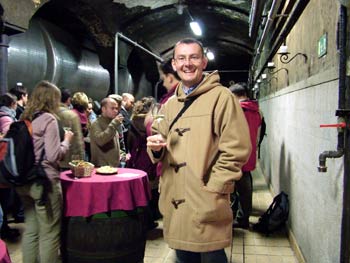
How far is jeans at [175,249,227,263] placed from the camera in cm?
205

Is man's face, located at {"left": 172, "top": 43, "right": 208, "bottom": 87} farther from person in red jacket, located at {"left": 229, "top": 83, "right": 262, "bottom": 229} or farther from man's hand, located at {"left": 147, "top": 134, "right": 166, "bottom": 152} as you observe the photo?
person in red jacket, located at {"left": 229, "top": 83, "right": 262, "bottom": 229}

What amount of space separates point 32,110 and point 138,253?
1497 mm

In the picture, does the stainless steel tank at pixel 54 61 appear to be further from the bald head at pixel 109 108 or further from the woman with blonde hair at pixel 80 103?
the bald head at pixel 109 108

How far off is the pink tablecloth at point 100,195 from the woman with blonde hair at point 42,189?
107 mm

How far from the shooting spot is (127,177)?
3.45 metres

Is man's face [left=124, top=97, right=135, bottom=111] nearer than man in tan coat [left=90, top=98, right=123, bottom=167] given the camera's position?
No

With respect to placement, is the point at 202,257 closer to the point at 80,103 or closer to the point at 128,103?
the point at 80,103

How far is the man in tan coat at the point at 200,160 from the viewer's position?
1.96 metres

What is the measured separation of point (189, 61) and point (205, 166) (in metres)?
0.57

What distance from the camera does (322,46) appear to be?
117 inches

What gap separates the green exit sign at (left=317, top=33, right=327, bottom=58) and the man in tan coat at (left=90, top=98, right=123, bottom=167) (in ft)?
7.33

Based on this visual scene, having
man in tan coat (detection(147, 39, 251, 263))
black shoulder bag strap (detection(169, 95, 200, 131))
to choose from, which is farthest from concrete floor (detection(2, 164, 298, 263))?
black shoulder bag strap (detection(169, 95, 200, 131))

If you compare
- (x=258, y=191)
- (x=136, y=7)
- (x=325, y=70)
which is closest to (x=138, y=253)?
(x=325, y=70)

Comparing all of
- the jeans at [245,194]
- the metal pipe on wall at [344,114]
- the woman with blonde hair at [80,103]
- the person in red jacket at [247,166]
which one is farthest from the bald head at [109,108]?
the metal pipe on wall at [344,114]
